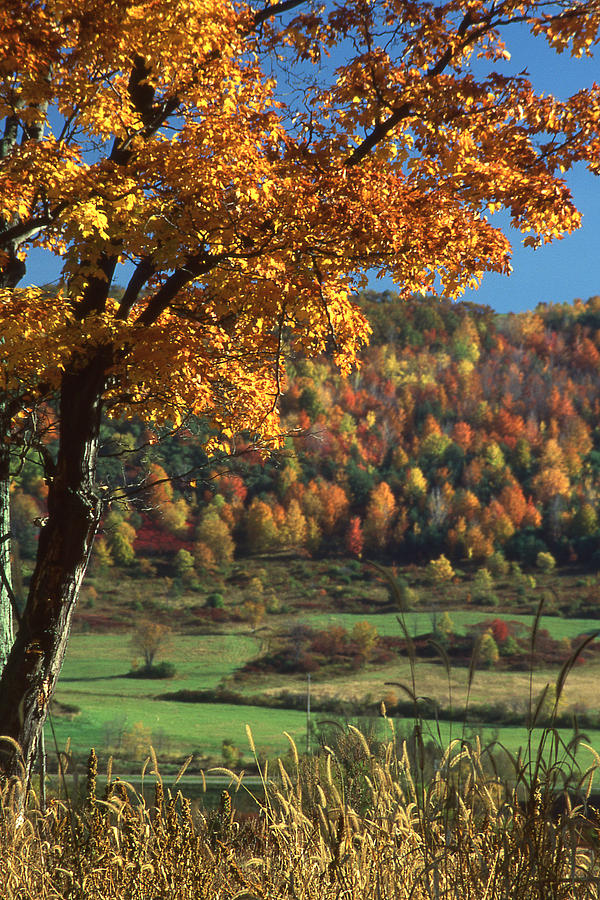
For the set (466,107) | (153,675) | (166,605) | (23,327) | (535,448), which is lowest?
(153,675)

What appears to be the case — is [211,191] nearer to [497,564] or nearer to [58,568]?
Answer: [58,568]

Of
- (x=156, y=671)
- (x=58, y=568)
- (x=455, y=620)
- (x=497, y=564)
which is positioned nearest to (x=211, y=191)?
(x=58, y=568)

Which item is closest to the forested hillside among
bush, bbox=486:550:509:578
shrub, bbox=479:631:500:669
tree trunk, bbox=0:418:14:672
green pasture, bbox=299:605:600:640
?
bush, bbox=486:550:509:578

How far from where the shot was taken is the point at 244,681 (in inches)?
4003

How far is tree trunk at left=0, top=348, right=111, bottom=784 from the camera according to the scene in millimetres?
7395

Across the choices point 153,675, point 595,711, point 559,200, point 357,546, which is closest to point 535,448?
point 357,546

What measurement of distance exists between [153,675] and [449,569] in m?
49.7

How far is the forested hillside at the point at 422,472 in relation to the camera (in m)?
122

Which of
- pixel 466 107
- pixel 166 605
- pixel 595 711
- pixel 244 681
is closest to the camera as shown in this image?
pixel 466 107

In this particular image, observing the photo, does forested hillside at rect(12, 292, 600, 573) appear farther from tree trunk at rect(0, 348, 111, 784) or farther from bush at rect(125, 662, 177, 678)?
tree trunk at rect(0, 348, 111, 784)

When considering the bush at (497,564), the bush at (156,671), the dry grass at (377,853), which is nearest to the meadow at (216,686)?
the bush at (156,671)

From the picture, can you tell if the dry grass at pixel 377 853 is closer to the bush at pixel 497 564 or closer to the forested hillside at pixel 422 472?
the forested hillside at pixel 422 472

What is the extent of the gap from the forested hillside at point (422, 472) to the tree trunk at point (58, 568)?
4067 inches

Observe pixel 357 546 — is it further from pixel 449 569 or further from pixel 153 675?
pixel 153 675
